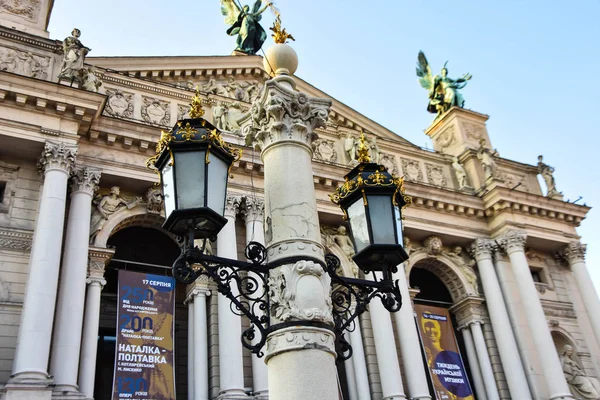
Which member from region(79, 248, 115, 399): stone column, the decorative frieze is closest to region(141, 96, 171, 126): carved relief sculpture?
region(79, 248, 115, 399): stone column

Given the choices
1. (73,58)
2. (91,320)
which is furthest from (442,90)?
(91,320)

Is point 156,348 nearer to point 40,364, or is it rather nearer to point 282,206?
point 40,364

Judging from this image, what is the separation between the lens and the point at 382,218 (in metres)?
7.04

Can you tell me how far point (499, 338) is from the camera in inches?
896

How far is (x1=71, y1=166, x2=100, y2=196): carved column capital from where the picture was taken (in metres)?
17.4

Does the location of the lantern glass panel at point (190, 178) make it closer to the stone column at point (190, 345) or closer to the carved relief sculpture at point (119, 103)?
the stone column at point (190, 345)

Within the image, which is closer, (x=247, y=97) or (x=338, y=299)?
(x=338, y=299)

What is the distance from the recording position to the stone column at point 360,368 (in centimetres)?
1931

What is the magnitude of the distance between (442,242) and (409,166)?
3.35 m

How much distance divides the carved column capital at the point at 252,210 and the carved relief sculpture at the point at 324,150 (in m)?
3.98

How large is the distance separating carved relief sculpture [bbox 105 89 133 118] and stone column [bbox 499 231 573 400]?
578 inches

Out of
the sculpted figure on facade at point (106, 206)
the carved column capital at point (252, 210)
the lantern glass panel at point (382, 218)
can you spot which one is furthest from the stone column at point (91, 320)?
the lantern glass panel at point (382, 218)

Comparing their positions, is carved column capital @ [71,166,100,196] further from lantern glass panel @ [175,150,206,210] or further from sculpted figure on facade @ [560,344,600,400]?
sculpted figure on facade @ [560,344,600,400]

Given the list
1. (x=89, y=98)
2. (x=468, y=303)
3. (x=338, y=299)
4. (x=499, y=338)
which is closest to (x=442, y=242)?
(x=468, y=303)
